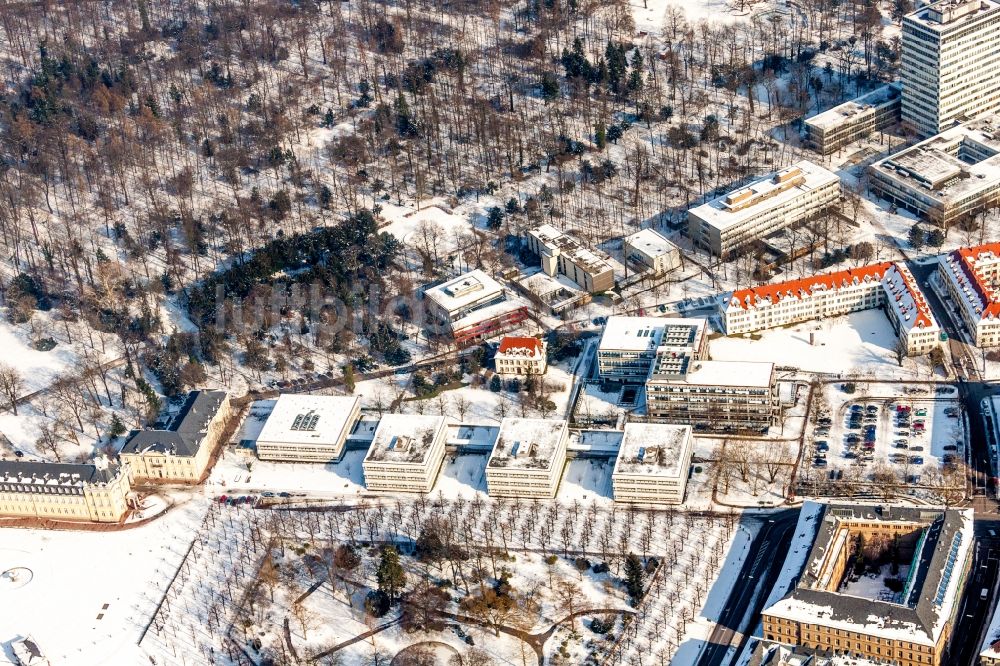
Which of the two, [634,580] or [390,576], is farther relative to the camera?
[390,576]

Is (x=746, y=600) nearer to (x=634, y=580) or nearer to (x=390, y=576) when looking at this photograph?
(x=634, y=580)

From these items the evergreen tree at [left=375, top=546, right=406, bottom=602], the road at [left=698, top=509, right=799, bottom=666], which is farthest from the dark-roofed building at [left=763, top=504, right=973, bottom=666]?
the evergreen tree at [left=375, top=546, right=406, bottom=602]

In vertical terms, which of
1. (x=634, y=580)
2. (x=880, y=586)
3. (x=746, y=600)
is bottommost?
(x=880, y=586)

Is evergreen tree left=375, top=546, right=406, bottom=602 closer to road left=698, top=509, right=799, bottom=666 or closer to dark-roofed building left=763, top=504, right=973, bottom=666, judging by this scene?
road left=698, top=509, right=799, bottom=666

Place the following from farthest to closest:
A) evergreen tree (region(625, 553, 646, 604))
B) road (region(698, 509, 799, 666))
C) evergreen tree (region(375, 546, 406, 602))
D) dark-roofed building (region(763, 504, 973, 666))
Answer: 1. evergreen tree (region(375, 546, 406, 602))
2. evergreen tree (region(625, 553, 646, 604))
3. road (region(698, 509, 799, 666))
4. dark-roofed building (region(763, 504, 973, 666))

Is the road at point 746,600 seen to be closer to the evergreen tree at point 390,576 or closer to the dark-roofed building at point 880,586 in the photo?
the dark-roofed building at point 880,586

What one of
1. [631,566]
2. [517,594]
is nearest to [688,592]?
[631,566]

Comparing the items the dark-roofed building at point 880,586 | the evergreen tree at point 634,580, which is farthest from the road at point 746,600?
the evergreen tree at point 634,580

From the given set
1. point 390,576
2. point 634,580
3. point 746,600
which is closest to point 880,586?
point 746,600
